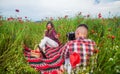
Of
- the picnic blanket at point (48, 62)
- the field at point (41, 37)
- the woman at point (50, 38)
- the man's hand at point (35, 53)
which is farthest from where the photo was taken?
the woman at point (50, 38)

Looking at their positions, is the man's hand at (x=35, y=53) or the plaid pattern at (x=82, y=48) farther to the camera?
the man's hand at (x=35, y=53)

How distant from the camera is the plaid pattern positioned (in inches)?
144

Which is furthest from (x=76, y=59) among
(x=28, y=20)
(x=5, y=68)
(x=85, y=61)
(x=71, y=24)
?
(x=28, y=20)

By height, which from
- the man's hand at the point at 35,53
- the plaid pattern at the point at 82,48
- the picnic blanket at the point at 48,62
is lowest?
the picnic blanket at the point at 48,62

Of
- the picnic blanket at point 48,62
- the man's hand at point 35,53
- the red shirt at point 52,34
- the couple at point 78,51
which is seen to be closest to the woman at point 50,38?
the red shirt at point 52,34

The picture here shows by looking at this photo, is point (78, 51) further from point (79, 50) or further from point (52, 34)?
point (52, 34)

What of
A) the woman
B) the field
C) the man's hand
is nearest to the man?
the field

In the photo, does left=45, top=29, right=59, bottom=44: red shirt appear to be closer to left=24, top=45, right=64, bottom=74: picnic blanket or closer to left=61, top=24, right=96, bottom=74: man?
left=24, top=45, right=64, bottom=74: picnic blanket

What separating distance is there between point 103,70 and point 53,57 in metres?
0.76

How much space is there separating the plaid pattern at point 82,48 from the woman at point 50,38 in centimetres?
72

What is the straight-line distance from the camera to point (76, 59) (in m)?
3.63

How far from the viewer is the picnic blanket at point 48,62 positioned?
155 inches

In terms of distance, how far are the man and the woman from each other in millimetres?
658

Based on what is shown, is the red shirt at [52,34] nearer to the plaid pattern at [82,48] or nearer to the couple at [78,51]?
the couple at [78,51]
